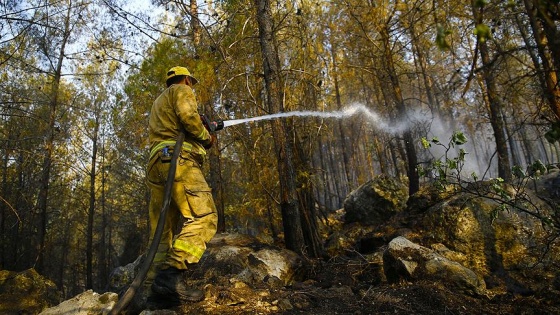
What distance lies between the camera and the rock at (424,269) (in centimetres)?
379

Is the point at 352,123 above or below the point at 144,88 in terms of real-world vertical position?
above

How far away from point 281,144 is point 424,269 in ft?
9.31

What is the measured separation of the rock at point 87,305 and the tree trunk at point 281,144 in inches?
107

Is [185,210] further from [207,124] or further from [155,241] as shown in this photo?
[207,124]

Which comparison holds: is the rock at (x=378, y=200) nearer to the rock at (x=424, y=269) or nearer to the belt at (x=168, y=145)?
the rock at (x=424, y=269)

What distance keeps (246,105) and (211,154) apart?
1.73 metres

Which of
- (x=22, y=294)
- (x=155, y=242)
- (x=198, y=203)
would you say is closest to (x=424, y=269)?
(x=198, y=203)

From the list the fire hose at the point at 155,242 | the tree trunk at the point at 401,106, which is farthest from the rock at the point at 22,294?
the tree trunk at the point at 401,106

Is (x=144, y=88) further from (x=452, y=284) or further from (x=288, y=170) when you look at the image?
(x=452, y=284)

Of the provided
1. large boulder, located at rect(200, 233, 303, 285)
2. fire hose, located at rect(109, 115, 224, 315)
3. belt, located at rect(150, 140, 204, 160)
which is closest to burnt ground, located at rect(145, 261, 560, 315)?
fire hose, located at rect(109, 115, 224, 315)

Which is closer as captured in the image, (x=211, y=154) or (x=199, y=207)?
(x=199, y=207)

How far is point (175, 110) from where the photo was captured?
3574 mm

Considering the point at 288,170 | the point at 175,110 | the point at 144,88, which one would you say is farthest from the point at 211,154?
the point at 175,110

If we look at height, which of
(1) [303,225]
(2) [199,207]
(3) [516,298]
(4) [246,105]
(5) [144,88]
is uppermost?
(5) [144,88]
